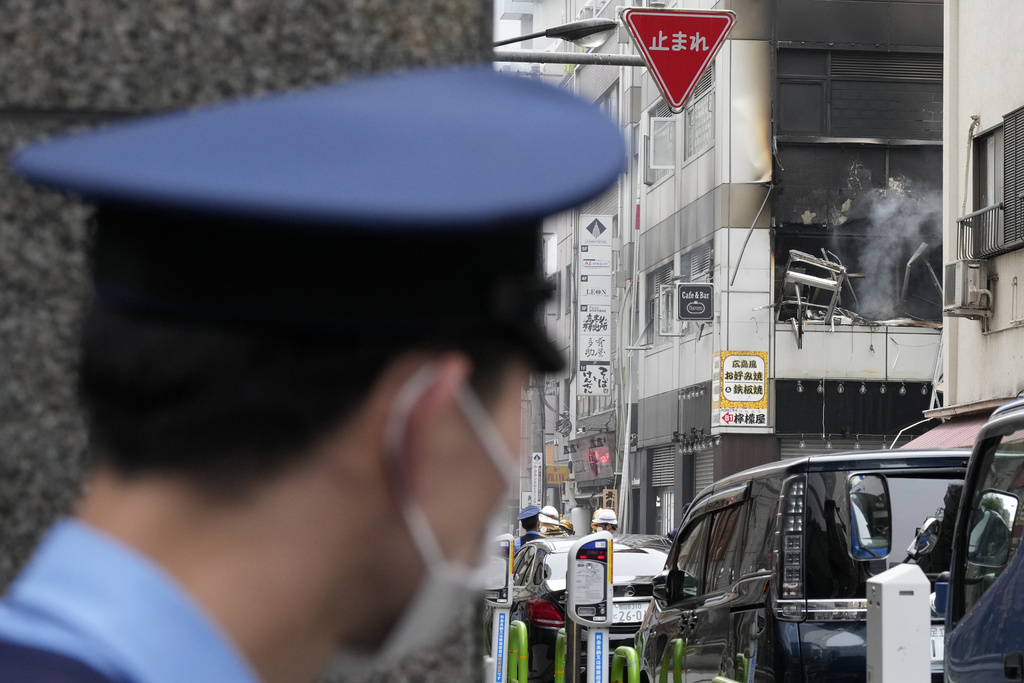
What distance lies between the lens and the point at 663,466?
1417 inches

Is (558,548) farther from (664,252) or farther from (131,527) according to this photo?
(664,252)

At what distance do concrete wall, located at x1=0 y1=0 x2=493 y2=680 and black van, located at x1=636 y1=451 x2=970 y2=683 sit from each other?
14.4ft

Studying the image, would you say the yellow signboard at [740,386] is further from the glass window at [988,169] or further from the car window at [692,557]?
the car window at [692,557]

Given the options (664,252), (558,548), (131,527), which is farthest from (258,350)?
(664,252)

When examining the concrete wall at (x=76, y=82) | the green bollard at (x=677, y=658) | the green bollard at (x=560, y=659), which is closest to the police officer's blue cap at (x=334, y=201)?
the concrete wall at (x=76, y=82)

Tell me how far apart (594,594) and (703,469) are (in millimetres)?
21649

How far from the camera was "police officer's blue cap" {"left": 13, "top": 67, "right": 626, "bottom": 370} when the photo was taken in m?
0.91

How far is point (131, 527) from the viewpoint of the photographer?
0.97 metres

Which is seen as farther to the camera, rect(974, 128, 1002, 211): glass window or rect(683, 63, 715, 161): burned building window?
rect(683, 63, 715, 161): burned building window

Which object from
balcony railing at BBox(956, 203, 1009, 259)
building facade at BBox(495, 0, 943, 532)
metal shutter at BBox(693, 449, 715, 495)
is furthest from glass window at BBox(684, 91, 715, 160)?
balcony railing at BBox(956, 203, 1009, 259)

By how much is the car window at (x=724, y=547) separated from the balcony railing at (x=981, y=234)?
12167mm

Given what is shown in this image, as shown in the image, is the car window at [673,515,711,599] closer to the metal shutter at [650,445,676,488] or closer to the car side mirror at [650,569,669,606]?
the car side mirror at [650,569,669,606]

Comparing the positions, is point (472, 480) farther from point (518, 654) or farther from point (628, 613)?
point (628, 613)

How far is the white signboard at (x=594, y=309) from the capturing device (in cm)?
3553
